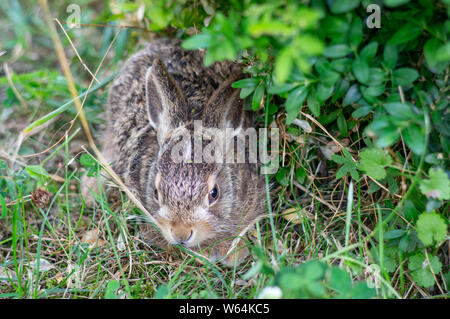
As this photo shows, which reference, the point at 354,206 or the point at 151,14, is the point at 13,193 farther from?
the point at 354,206

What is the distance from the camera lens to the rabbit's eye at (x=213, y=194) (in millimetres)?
3322

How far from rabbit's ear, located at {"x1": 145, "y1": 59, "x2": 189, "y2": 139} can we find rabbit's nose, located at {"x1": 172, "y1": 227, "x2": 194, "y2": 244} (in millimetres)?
862

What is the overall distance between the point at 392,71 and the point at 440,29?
1.11 feet

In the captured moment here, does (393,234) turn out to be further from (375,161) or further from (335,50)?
(335,50)

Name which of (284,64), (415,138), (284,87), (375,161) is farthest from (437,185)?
(284,64)

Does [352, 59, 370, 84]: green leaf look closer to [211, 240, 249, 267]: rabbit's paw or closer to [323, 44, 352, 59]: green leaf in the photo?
[323, 44, 352, 59]: green leaf

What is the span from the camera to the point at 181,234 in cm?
305

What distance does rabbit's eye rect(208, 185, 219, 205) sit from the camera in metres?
3.32

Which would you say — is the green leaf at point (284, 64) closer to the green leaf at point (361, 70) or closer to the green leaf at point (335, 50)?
the green leaf at point (335, 50)

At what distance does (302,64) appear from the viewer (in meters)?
2.15

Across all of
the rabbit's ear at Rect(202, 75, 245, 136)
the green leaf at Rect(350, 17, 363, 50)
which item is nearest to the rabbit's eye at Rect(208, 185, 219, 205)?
the rabbit's ear at Rect(202, 75, 245, 136)

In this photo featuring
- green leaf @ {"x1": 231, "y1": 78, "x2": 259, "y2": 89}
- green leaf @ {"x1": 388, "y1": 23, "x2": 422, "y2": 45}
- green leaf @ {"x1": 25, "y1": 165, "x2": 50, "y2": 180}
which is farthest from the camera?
green leaf @ {"x1": 25, "y1": 165, "x2": 50, "y2": 180}

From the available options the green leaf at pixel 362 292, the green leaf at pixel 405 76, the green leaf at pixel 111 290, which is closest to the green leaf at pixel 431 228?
the green leaf at pixel 362 292

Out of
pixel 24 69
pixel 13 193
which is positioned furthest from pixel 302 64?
pixel 24 69
